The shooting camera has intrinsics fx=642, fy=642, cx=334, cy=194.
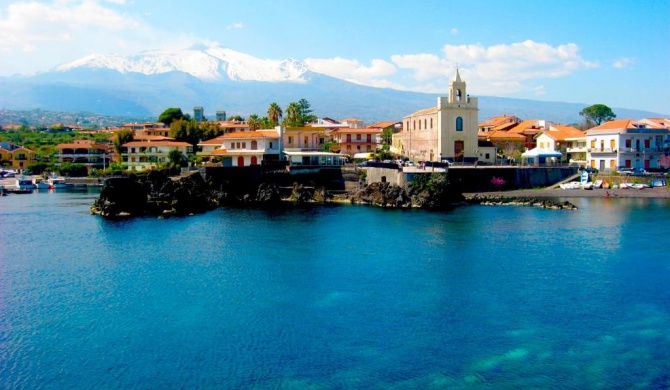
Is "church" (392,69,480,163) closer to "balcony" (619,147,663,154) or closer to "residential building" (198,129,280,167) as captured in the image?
"balcony" (619,147,663,154)

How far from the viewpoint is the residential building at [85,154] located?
9431 cm

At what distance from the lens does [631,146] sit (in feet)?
214

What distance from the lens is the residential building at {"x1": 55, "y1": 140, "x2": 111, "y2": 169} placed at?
309 feet

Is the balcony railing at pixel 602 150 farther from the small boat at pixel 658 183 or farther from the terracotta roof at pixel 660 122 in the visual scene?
the terracotta roof at pixel 660 122

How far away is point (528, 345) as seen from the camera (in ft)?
72.5

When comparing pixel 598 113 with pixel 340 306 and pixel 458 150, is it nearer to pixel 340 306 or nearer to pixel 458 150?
pixel 458 150

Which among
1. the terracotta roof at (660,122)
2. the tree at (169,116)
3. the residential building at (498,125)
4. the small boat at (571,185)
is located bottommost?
the small boat at (571,185)

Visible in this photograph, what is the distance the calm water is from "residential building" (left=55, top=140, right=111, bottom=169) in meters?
50.4

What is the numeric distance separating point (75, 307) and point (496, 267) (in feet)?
66.2

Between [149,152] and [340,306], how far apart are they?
205 feet

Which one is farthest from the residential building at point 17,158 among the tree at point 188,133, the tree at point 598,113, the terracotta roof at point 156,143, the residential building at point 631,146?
the tree at point 598,113

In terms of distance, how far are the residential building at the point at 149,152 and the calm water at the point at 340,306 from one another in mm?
37455

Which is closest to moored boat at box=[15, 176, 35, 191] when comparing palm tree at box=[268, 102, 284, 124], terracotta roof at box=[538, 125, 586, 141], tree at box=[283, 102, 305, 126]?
palm tree at box=[268, 102, 284, 124]

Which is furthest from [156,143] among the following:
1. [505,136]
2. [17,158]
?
[505,136]
